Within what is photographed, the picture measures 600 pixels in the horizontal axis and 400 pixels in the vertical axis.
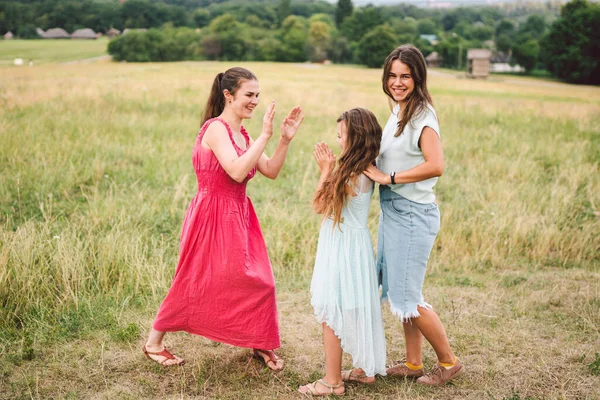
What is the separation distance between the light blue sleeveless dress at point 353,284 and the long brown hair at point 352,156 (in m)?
0.08

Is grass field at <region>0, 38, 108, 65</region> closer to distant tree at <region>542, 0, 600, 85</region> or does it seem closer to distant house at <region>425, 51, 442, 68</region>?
distant tree at <region>542, 0, 600, 85</region>

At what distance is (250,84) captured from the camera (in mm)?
3275

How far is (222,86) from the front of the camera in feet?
11.0

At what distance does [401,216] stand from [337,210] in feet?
1.30

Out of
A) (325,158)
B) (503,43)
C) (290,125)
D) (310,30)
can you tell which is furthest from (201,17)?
(325,158)

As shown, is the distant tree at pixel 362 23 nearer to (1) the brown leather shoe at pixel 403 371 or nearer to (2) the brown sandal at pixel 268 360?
(2) the brown sandal at pixel 268 360

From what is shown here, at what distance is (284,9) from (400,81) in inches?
3740

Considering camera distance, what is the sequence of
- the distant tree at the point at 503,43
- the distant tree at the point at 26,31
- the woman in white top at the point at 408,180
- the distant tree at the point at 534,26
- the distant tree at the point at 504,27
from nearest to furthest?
the woman in white top at the point at 408,180, the distant tree at the point at 26,31, the distant tree at the point at 503,43, the distant tree at the point at 534,26, the distant tree at the point at 504,27

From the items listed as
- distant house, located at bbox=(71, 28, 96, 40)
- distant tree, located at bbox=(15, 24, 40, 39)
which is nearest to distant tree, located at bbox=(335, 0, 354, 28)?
distant house, located at bbox=(71, 28, 96, 40)

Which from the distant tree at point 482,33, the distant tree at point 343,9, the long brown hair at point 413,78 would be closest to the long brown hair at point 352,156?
the long brown hair at point 413,78

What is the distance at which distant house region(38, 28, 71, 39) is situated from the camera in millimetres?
14398

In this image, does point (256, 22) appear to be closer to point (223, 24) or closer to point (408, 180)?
point (223, 24)

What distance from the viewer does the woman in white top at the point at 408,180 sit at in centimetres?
302

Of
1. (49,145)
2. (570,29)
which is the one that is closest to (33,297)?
(49,145)
